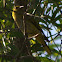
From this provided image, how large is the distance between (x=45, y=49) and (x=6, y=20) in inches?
34.0

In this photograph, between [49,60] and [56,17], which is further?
[56,17]

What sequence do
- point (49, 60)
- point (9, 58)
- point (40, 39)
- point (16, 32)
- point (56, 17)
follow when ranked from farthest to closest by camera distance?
point (40, 39), point (56, 17), point (16, 32), point (49, 60), point (9, 58)

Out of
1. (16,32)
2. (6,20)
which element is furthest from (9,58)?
(6,20)

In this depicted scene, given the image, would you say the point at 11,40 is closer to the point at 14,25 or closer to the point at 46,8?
the point at 14,25

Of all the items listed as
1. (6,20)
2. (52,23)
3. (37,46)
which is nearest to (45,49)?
(37,46)

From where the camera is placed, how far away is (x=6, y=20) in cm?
246

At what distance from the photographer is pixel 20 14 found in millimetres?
2457

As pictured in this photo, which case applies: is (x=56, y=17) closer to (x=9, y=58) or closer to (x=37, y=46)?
(x=37, y=46)

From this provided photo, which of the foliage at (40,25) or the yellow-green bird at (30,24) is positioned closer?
the foliage at (40,25)

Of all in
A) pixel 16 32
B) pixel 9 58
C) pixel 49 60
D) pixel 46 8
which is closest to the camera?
pixel 9 58

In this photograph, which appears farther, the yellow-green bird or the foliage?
the yellow-green bird

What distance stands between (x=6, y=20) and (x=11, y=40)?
0.46 meters

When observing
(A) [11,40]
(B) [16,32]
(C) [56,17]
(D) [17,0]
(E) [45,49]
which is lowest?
(E) [45,49]

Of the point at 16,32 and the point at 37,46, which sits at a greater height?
the point at 16,32
